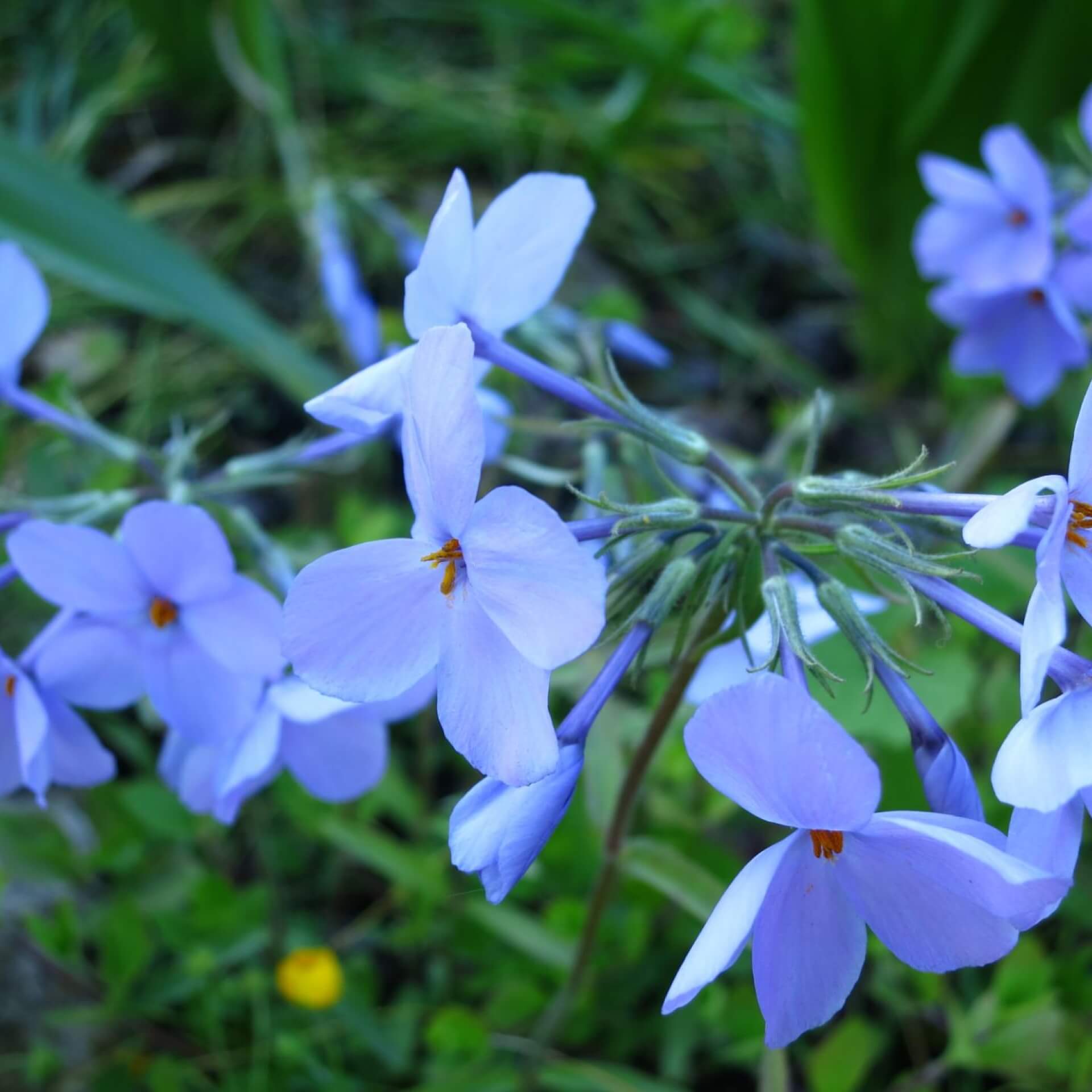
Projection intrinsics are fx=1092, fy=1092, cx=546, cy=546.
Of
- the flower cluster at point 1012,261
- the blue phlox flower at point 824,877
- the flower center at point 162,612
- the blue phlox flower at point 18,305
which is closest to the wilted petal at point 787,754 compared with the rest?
the blue phlox flower at point 824,877

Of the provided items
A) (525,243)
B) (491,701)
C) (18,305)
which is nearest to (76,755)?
(18,305)

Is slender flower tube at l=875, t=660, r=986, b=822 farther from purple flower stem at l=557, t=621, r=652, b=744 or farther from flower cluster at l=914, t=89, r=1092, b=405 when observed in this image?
flower cluster at l=914, t=89, r=1092, b=405

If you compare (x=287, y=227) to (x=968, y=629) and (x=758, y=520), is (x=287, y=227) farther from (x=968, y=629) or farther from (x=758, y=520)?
(x=758, y=520)

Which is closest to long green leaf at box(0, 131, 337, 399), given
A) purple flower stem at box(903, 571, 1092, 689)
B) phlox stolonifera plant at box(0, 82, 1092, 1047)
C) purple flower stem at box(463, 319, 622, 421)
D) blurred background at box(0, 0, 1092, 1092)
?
blurred background at box(0, 0, 1092, 1092)

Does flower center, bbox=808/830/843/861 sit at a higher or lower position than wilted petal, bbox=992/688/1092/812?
lower

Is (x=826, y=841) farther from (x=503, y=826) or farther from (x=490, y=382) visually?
(x=490, y=382)

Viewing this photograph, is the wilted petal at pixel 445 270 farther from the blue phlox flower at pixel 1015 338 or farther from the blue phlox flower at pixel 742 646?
the blue phlox flower at pixel 1015 338
